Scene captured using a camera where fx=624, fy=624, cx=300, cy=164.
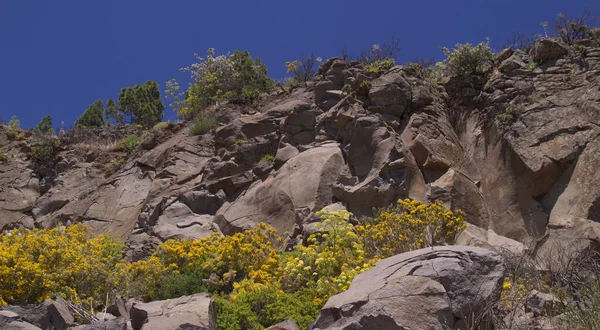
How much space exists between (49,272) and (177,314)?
10.9ft

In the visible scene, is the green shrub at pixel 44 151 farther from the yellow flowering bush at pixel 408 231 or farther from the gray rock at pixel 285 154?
the yellow flowering bush at pixel 408 231

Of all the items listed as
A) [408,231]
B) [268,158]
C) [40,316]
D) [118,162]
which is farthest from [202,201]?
[40,316]

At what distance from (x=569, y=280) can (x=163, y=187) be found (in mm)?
11819

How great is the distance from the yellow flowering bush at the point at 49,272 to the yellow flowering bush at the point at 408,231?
14.3ft

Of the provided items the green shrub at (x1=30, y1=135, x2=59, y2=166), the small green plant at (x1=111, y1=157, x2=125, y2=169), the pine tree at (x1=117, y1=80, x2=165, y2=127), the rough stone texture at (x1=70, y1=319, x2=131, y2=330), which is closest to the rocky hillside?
the small green plant at (x1=111, y1=157, x2=125, y2=169)

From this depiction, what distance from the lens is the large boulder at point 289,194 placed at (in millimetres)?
14352

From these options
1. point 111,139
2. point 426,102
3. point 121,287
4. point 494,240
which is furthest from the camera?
point 111,139

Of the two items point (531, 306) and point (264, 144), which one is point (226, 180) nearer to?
point (264, 144)

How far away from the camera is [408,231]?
10711 mm

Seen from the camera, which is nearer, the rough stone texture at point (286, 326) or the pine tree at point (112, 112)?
the rough stone texture at point (286, 326)

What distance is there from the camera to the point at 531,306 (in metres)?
6.91

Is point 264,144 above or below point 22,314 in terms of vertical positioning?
above

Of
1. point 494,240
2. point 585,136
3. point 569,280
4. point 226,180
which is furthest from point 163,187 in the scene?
point 569,280

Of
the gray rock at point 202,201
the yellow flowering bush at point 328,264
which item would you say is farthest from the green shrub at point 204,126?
the yellow flowering bush at point 328,264
